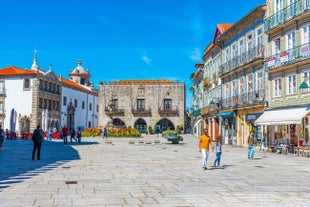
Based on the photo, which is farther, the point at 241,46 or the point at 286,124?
the point at 241,46

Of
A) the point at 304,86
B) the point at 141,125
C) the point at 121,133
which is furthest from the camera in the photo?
the point at 141,125

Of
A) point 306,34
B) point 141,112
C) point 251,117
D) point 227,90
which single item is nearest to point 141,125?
point 141,112

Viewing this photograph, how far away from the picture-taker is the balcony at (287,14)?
70.4 ft

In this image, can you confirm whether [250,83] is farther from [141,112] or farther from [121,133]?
[141,112]

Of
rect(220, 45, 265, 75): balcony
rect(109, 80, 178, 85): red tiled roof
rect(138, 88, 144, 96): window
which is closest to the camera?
rect(220, 45, 265, 75): balcony

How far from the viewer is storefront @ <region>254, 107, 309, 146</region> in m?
21.2

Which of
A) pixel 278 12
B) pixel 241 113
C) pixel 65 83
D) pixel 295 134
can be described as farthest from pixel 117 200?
pixel 65 83

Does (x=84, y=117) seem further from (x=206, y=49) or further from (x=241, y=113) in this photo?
(x=241, y=113)

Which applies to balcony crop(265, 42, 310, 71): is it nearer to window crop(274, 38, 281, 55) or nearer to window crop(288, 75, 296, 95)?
window crop(274, 38, 281, 55)

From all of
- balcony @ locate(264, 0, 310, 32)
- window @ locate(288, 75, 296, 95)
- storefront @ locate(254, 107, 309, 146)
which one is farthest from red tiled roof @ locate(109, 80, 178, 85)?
window @ locate(288, 75, 296, 95)

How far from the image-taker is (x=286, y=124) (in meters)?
23.6

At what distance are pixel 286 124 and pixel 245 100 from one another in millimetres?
5640

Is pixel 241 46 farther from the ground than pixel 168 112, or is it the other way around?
pixel 241 46

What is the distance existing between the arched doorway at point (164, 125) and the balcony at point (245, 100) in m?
31.8
